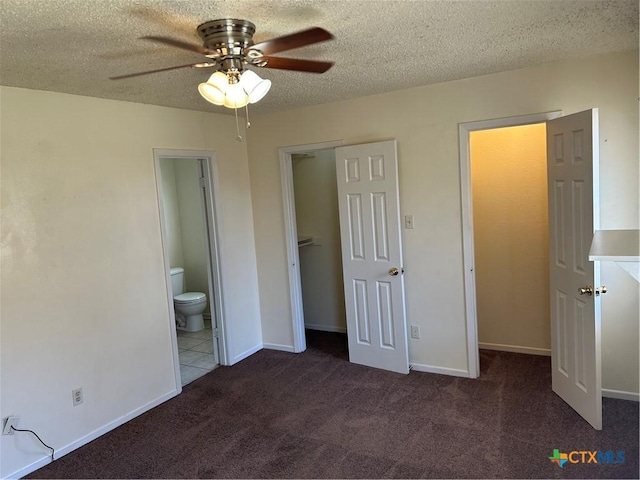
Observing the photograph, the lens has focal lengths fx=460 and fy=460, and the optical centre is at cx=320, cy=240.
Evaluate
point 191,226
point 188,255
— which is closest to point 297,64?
point 191,226

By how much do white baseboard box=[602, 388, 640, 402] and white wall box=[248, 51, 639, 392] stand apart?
33 mm

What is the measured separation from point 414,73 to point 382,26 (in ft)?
3.46

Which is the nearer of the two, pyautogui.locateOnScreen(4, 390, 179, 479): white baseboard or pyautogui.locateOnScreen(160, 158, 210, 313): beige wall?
pyautogui.locateOnScreen(4, 390, 179, 479): white baseboard

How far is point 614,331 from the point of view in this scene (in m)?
3.11

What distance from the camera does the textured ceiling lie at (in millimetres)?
1849

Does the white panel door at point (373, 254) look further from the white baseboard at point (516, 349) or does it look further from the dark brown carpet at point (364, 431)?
the white baseboard at point (516, 349)

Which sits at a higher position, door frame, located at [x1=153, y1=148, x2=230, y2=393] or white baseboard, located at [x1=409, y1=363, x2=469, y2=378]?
door frame, located at [x1=153, y1=148, x2=230, y2=393]

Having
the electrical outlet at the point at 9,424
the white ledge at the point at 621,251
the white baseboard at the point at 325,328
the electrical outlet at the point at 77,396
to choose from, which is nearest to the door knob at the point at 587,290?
the white ledge at the point at 621,251

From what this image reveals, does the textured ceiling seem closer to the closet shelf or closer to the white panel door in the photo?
the white panel door

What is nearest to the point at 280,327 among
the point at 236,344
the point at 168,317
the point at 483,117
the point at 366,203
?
the point at 236,344

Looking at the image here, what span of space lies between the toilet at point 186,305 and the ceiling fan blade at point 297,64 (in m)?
3.57

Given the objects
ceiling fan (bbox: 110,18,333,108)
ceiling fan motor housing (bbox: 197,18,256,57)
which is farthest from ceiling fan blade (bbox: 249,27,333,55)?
ceiling fan motor housing (bbox: 197,18,256,57)

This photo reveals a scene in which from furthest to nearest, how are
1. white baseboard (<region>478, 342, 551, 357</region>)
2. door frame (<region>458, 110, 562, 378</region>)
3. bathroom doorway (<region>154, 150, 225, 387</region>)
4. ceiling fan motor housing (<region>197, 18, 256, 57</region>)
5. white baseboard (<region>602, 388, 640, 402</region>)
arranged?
1. bathroom doorway (<region>154, 150, 225, 387</region>)
2. white baseboard (<region>478, 342, 551, 357</region>)
3. door frame (<region>458, 110, 562, 378</region>)
4. white baseboard (<region>602, 388, 640, 402</region>)
5. ceiling fan motor housing (<region>197, 18, 256, 57</region>)

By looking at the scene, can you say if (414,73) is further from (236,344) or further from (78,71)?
(236,344)
